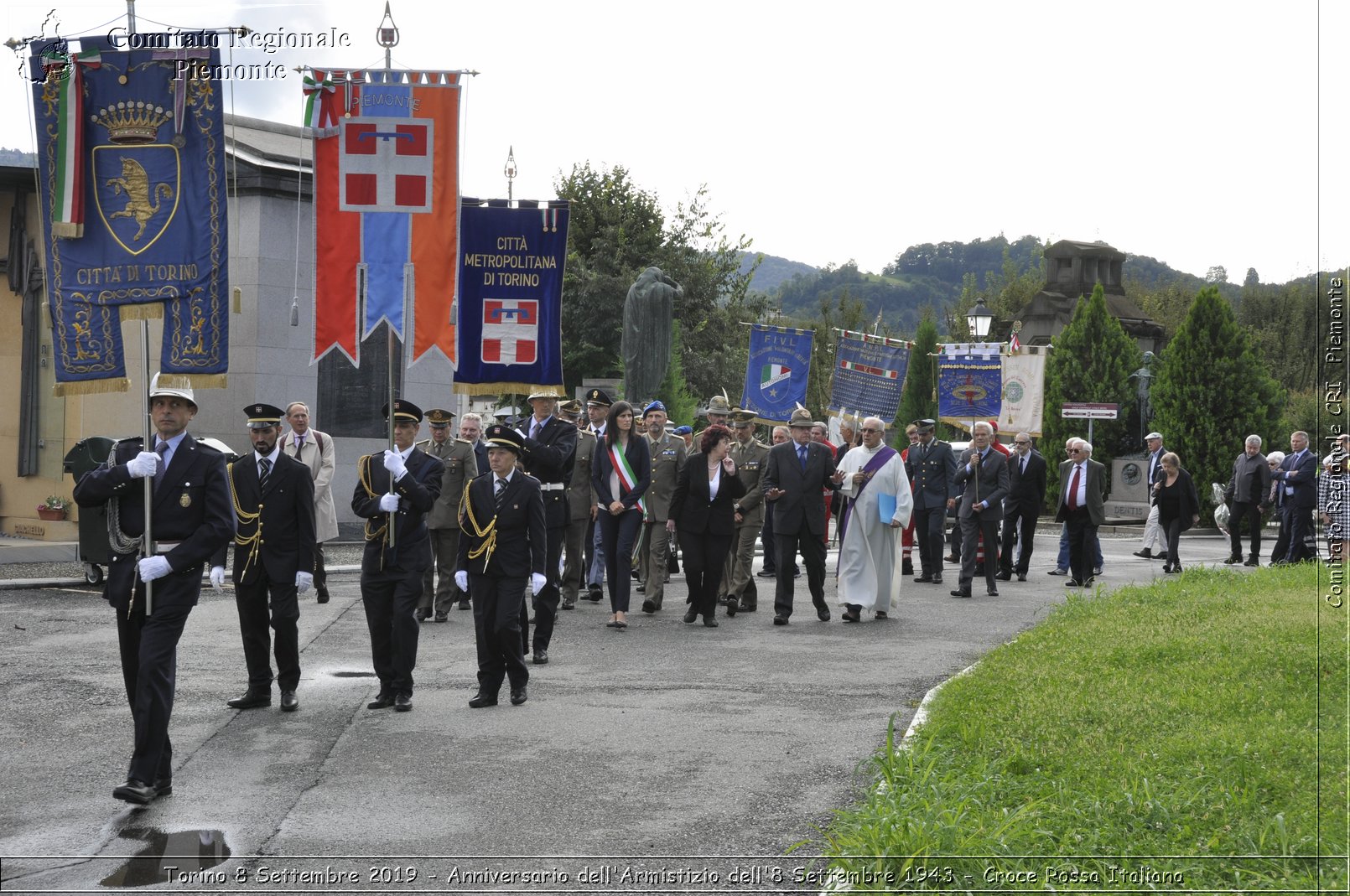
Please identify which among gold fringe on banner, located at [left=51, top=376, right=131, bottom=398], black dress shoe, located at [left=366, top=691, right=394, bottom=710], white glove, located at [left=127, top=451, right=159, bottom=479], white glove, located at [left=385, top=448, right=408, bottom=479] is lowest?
black dress shoe, located at [left=366, top=691, right=394, bottom=710]

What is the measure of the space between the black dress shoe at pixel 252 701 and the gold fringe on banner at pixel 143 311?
2443 millimetres

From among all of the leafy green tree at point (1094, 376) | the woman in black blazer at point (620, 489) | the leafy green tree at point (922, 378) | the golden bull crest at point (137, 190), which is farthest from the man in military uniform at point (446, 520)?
the leafy green tree at point (922, 378)

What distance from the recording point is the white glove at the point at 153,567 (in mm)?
6957

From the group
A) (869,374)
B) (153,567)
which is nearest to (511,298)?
(153,567)

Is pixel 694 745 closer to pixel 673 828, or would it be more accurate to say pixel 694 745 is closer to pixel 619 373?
pixel 673 828

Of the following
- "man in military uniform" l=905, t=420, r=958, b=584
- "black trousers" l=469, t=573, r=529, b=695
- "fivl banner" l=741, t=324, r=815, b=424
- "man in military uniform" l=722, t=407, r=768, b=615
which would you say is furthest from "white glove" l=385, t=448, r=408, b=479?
"fivl banner" l=741, t=324, r=815, b=424

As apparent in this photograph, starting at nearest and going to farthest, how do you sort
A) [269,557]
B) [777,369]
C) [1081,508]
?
[269,557] → [1081,508] → [777,369]

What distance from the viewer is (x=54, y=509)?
71.1 feet

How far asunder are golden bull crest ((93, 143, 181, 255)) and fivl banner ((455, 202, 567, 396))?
6.57m

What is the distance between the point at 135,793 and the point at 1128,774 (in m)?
4.47

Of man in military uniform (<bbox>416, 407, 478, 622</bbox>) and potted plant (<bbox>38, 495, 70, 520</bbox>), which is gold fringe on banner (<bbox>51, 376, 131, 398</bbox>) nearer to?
man in military uniform (<bbox>416, 407, 478, 622</bbox>)

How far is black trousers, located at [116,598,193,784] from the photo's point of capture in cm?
679

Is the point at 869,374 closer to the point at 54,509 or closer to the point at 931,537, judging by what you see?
the point at 931,537

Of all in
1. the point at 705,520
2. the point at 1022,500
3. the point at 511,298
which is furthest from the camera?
the point at 1022,500
